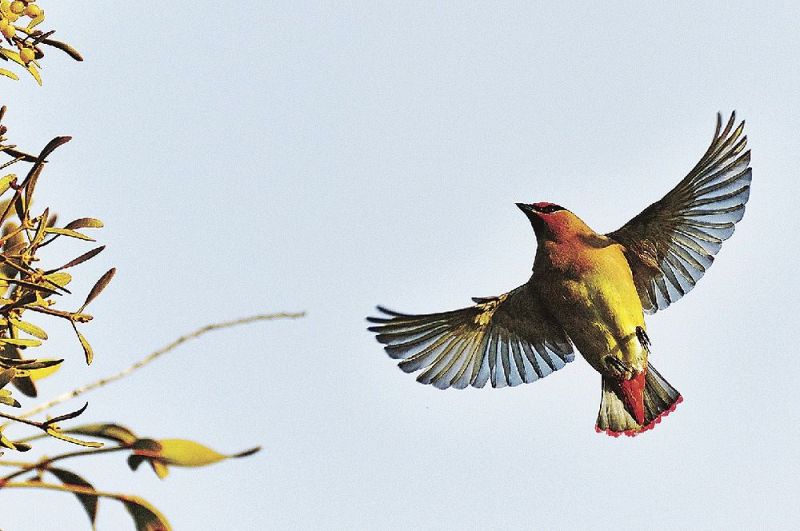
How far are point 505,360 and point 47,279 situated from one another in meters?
4.25

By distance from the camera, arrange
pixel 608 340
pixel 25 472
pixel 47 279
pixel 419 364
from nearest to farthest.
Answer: pixel 25 472
pixel 47 279
pixel 608 340
pixel 419 364

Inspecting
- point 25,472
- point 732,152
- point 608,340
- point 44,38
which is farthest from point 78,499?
point 732,152

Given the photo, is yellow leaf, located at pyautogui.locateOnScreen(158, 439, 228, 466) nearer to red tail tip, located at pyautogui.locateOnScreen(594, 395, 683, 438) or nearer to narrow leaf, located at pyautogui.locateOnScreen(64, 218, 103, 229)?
narrow leaf, located at pyautogui.locateOnScreen(64, 218, 103, 229)

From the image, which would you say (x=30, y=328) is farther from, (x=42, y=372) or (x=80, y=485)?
(x=80, y=485)

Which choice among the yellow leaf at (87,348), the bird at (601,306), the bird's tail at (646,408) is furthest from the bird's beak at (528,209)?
the yellow leaf at (87,348)

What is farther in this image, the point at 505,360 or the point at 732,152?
the point at 505,360

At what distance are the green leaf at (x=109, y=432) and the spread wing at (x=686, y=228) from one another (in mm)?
4078

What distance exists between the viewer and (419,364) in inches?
230

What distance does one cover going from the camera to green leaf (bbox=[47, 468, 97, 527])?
1.59 meters

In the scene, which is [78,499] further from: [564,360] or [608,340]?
[564,360]

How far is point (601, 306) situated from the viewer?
504 cm

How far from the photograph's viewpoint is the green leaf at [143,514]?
157 cm

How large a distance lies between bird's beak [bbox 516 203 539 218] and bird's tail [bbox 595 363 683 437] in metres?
1.13

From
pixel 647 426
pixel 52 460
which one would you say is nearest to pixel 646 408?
pixel 647 426
